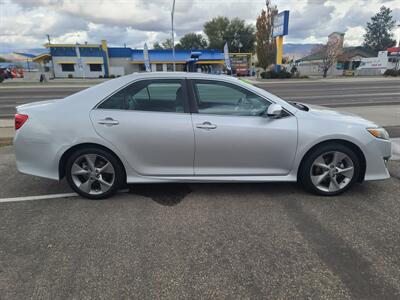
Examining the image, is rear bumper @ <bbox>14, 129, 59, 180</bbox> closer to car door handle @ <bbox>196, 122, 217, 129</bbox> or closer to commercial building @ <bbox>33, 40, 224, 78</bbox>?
car door handle @ <bbox>196, 122, 217, 129</bbox>

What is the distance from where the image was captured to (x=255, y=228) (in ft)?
9.73

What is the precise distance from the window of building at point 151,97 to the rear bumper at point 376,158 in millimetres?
2408

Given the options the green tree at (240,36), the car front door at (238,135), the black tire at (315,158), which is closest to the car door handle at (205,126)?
the car front door at (238,135)

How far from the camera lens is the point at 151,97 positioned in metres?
3.52

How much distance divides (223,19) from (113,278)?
7903 cm

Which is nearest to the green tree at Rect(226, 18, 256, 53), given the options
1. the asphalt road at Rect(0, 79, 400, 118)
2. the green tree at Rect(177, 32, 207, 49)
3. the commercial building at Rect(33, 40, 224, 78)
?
the green tree at Rect(177, 32, 207, 49)

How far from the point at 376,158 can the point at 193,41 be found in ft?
268

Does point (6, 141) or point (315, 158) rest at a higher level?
point (315, 158)

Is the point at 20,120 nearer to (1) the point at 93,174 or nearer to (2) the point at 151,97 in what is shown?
(1) the point at 93,174

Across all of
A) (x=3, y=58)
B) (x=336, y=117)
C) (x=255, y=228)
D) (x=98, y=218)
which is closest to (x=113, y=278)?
(x=98, y=218)

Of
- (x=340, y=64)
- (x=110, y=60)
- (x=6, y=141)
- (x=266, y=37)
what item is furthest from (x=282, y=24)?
(x=6, y=141)

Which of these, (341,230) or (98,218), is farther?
(98,218)

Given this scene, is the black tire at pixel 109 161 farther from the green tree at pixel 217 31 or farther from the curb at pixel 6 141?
the green tree at pixel 217 31

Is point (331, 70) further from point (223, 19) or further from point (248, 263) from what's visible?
point (248, 263)
